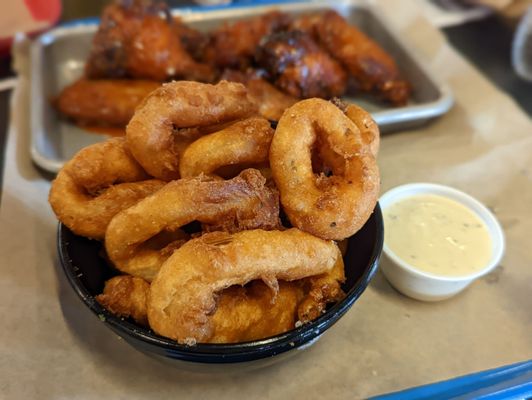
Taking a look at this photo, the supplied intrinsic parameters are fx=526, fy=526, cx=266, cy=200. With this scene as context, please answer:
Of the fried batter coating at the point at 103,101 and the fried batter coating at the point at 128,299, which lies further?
the fried batter coating at the point at 103,101

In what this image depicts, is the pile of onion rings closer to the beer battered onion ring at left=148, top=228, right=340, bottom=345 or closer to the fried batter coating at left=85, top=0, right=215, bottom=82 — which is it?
the beer battered onion ring at left=148, top=228, right=340, bottom=345

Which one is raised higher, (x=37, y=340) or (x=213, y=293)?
(x=213, y=293)

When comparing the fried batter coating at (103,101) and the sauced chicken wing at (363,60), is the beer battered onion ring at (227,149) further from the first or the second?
the sauced chicken wing at (363,60)

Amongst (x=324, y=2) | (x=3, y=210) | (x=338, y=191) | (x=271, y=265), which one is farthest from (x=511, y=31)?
(x=3, y=210)

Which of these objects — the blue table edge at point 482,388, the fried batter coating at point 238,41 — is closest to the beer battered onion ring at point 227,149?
the blue table edge at point 482,388

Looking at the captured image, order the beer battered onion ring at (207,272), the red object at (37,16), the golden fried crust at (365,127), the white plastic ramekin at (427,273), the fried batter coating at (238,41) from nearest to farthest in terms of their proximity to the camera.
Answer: the beer battered onion ring at (207,272) → the golden fried crust at (365,127) → the white plastic ramekin at (427,273) → the fried batter coating at (238,41) → the red object at (37,16)

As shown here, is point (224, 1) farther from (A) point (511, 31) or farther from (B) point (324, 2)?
(A) point (511, 31)

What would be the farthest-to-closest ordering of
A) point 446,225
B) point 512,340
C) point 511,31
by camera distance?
point 511,31 → point 446,225 → point 512,340
